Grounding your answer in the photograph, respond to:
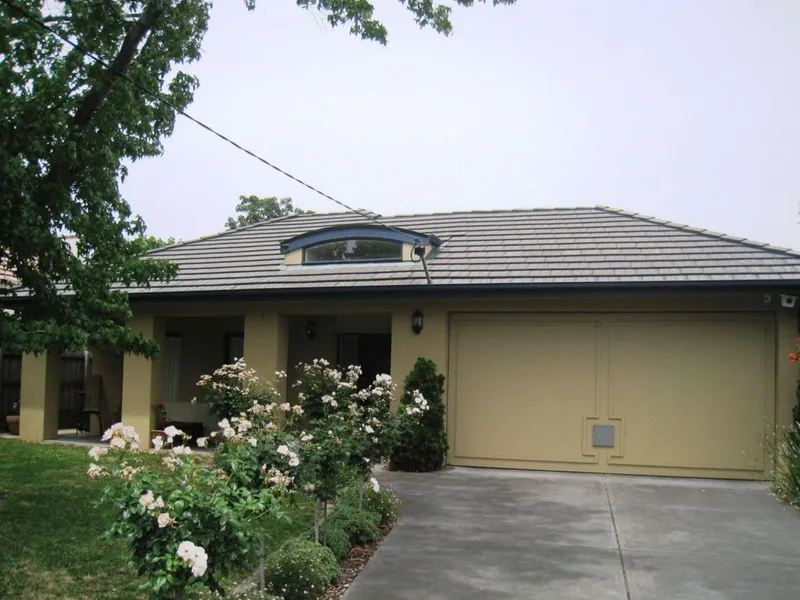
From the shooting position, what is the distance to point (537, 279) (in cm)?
1114

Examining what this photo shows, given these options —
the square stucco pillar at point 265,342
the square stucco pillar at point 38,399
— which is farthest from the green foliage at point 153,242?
the square stucco pillar at point 38,399

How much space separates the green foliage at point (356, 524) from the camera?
704cm

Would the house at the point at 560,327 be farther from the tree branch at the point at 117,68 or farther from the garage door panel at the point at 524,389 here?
the tree branch at the point at 117,68

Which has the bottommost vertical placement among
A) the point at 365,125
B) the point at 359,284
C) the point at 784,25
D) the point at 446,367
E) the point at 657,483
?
the point at 657,483

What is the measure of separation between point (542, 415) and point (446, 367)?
66.8 inches

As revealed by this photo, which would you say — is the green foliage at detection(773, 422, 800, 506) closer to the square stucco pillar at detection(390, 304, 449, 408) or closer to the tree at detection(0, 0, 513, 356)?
the square stucco pillar at detection(390, 304, 449, 408)

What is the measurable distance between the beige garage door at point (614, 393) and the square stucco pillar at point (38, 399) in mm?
7771

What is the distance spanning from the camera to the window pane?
42.3ft

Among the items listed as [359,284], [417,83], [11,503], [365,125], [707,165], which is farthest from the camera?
[707,165]

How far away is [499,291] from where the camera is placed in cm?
1128

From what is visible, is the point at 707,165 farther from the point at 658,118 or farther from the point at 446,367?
the point at 446,367

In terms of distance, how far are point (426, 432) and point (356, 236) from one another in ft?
12.8

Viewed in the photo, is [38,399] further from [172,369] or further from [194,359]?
[194,359]

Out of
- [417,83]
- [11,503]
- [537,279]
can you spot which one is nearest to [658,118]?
[537,279]
